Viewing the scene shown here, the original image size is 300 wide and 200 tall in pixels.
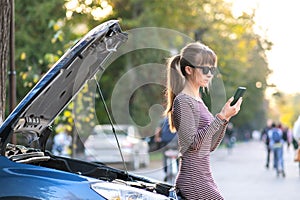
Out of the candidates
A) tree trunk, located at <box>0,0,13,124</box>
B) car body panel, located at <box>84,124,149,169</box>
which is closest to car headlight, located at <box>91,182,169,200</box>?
tree trunk, located at <box>0,0,13,124</box>

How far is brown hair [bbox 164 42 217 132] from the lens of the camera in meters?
4.73

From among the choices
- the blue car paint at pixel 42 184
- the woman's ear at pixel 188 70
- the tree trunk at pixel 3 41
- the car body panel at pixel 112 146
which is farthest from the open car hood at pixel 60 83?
the car body panel at pixel 112 146

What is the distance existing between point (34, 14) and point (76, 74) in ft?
50.5

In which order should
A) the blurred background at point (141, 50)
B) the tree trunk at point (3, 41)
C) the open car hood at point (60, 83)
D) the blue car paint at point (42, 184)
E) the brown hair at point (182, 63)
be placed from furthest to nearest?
the blurred background at point (141, 50)
the tree trunk at point (3, 41)
the brown hair at point (182, 63)
the open car hood at point (60, 83)
the blue car paint at point (42, 184)

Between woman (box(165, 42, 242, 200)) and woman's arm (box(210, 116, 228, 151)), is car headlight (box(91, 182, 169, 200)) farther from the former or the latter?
woman's arm (box(210, 116, 228, 151))

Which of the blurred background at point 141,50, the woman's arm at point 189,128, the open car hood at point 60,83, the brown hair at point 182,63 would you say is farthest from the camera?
the blurred background at point 141,50

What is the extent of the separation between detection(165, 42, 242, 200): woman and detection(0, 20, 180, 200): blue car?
0.25 meters

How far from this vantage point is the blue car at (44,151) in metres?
4.25

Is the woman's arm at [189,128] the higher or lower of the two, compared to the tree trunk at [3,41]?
lower

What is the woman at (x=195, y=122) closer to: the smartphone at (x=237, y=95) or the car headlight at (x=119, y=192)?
the smartphone at (x=237, y=95)

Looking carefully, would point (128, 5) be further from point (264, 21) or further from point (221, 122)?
point (221, 122)

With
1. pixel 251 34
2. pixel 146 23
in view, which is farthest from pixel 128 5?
pixel 251 34

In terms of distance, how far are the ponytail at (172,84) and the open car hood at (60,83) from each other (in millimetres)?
463

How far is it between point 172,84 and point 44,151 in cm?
134
